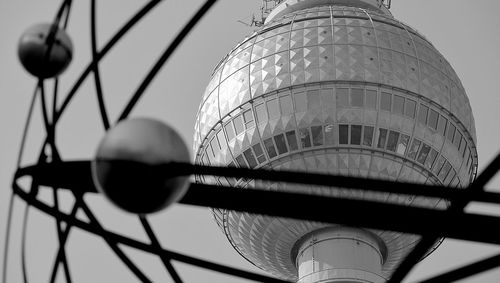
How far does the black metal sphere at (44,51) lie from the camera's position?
569 cm

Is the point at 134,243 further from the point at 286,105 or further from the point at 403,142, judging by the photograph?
the point at 403,142

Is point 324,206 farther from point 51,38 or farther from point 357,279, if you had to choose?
point 357,279

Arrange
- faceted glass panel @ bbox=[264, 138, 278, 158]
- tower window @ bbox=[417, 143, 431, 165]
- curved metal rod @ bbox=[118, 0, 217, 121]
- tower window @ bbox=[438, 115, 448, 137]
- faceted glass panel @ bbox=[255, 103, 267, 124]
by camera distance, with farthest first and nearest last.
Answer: tower window @ bbox=[438, 115, 448, 137], tower window @ bbox=[417, 143, 431, 165], faceted glass panel @ bbox=[255, 103, 267, 124], faceted glass panel @ bbox=[264, 138, 278, 158], curved metal rod @ bbox=[118, 0, 217, 121]

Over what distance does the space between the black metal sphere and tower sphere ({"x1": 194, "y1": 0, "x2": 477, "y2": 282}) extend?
2224 centimetres

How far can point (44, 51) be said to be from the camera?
5695 mm

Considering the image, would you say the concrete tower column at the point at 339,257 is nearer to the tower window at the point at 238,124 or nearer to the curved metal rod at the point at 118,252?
the tower window at the point at 238,124

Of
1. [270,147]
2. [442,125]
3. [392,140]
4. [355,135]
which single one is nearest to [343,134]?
[355,135]

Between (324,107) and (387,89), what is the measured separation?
8.16ft

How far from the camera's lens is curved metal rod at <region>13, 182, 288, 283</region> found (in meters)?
5.65

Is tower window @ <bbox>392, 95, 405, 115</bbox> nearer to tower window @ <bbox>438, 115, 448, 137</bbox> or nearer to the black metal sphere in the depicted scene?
tower window @ <bbox>438, 115, 448, 137</bbox>

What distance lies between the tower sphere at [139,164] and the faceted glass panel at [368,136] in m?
25.7

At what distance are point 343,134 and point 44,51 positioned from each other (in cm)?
2426

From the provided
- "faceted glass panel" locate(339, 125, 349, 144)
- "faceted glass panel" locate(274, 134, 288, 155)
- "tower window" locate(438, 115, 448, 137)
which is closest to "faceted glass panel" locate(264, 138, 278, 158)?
"faceted glass panel" locate(274, 134, 288, 155)

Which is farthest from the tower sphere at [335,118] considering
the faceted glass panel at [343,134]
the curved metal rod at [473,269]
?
the curved metal rod at [473,269]
